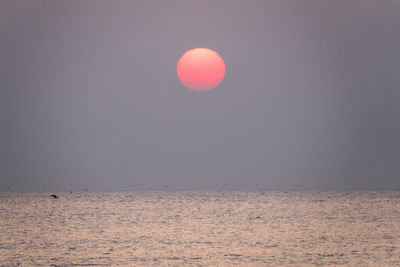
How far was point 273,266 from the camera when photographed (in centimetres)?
2581

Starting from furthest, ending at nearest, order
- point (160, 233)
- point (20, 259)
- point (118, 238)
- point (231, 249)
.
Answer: point (160, 233)
point (118, 238)
point (231, 249)
point (20, 259)

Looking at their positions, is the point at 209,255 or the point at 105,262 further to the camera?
the point at 209,255

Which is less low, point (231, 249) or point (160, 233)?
point (160, 233)

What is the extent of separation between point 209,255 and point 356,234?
1611 cm

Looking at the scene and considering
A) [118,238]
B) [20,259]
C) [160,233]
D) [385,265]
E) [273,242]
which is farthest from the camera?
[160,233]

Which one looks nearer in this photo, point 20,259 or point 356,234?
point 20,259

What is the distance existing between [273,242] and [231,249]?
466 cm

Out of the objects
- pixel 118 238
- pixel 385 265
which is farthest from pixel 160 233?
pixel 385 265

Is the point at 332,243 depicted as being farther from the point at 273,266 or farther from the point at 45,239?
the point at 45,239

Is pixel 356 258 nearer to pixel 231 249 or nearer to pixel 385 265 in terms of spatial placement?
pixel 385 265

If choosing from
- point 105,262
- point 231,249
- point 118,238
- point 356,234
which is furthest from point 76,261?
point 356,234

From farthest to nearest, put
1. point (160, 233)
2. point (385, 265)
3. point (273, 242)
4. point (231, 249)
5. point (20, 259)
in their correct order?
point (160, 233) → point (273, 242) → point (231, 249) → point (20, 259) → point (385, 265)

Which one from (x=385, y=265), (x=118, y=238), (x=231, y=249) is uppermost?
(x=118, y=238)

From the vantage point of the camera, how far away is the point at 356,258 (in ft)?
93.1
